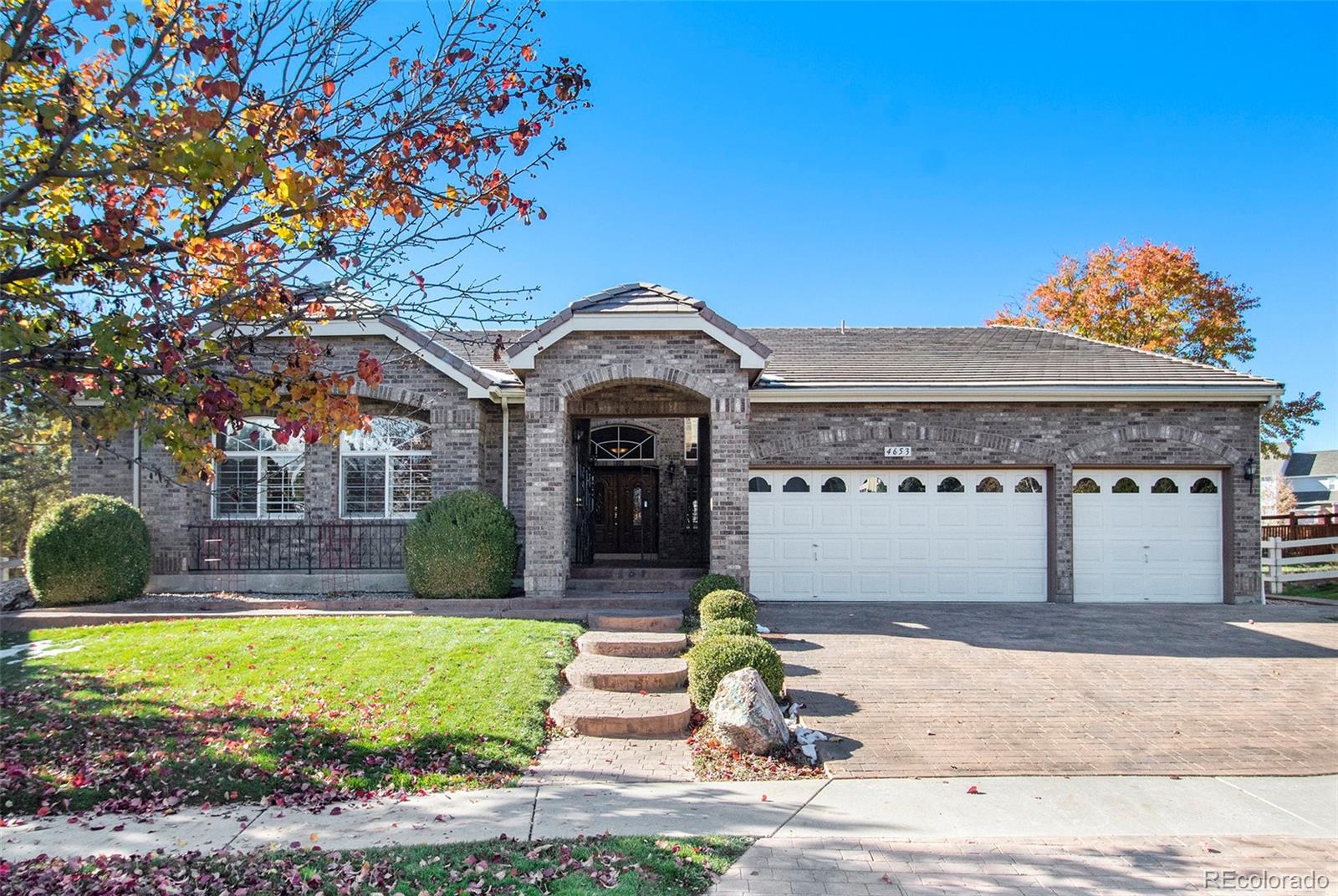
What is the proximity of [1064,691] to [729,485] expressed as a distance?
5358 millimetres

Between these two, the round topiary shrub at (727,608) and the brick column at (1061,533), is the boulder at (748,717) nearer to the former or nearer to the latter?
the round topiary shrub at (727,608)

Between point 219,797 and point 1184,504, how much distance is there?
15213mm

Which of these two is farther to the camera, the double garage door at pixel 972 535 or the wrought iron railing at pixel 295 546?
the double garage door at pixel 972 535

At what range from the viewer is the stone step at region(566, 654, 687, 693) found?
8.43 metres

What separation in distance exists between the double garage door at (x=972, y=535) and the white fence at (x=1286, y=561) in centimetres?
288

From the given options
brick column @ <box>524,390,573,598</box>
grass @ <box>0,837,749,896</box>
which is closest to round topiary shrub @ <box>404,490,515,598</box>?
brick column @ <box>524,390,573,598</box>

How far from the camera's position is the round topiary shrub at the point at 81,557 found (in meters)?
12.3

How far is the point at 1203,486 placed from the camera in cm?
1466

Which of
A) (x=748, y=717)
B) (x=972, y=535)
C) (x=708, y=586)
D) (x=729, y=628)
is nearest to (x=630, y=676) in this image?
(x=729, y=628)

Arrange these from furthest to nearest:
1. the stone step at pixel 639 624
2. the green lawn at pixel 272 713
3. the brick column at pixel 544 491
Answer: the brick column at pixel 544 491
the stone step at pixel 639 624
the green lawn at pixel 272 713

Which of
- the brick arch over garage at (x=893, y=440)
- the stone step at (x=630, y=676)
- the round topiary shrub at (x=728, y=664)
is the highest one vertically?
the brick arch over garage at (x=893, y=440)

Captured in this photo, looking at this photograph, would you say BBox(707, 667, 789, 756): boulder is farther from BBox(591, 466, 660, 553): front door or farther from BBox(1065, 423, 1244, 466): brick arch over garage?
BBox(591, 466, 660, 553): front door

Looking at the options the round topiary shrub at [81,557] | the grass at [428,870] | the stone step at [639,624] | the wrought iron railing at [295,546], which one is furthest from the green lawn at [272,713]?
the wrought iron railing at [295,546]

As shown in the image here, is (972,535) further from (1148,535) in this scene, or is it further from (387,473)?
(387,473)
